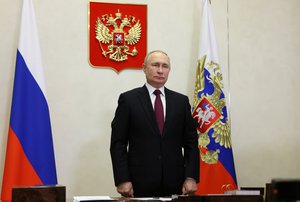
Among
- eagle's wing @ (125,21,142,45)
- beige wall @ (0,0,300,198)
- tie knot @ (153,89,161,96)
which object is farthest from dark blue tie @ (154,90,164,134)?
eagle's wing @ (125,21,142,45)

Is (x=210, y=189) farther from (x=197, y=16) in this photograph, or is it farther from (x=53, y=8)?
(x=53, y=8)

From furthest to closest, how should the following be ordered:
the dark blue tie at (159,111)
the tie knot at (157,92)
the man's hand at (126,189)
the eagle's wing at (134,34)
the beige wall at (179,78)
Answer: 1. the eagle's wing at (134,34)
2. the beige wall at (179,78)
3. the tie knot at (157,92)
4. the dark blue tie at (159,111)
5. the man's hand at (126,189)

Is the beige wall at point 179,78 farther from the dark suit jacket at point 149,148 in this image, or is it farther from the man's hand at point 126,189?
the man's hand at point 126,189

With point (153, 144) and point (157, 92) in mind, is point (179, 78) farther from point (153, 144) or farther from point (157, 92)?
point (153, 144)

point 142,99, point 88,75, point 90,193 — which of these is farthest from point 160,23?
point 90,193

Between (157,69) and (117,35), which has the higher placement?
(117,35)

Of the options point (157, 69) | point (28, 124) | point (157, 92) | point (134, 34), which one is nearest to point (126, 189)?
point (157, 92)

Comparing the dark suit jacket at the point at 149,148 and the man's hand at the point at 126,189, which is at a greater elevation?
the dark suit jacket at the point at 149,148

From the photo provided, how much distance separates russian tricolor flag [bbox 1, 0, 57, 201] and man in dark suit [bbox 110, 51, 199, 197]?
0.90m

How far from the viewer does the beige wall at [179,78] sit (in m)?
3.79

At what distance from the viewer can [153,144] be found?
2752 mm

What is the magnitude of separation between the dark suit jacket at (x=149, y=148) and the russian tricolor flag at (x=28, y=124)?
0.91 meters

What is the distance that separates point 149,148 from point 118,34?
1501mm

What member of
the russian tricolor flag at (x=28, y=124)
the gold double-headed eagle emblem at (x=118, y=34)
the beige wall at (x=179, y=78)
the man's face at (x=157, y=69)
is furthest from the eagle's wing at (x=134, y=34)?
the man's face at (x=157, y=69)
